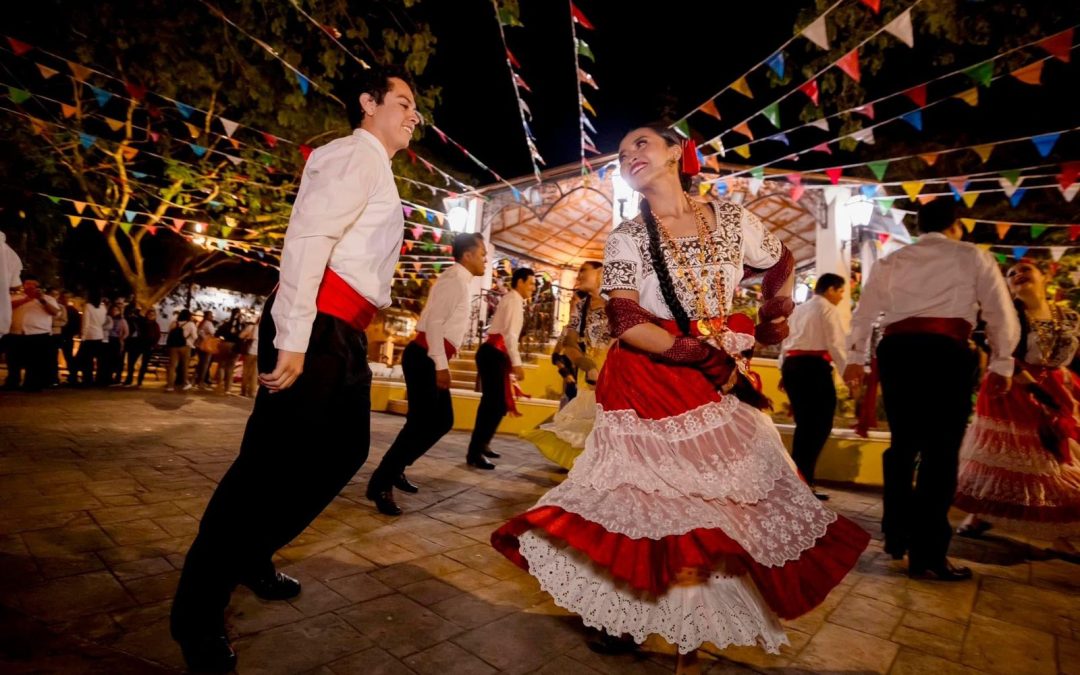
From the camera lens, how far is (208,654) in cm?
151

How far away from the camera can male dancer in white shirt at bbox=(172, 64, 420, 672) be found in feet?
4.98

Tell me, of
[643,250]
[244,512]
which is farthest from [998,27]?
[244,512]

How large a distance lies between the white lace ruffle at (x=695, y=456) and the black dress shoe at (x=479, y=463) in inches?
131

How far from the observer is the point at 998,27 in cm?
603

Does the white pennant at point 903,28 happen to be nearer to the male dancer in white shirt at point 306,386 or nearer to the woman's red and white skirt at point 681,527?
the woman's red and white skirt at point 681,527

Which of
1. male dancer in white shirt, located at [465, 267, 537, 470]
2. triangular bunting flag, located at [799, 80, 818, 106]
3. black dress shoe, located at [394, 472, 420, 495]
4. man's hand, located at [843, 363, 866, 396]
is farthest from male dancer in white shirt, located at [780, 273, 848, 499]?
black dress shoe, located at [394, 472, 420, 495]

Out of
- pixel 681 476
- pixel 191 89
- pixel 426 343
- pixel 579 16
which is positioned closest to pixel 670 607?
pixel 681 476

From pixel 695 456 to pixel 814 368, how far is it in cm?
348

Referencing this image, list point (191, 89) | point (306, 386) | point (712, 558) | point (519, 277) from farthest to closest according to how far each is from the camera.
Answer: point (191, 89), point (519, 277), point (306, 386), point (712, 558)

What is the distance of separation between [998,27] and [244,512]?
29.1 feet

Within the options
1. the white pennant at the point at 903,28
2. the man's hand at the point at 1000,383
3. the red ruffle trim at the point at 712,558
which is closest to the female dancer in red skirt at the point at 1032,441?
the man's hand at the point at 1000,383

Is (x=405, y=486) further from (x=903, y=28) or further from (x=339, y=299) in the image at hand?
(x=903, y=28)

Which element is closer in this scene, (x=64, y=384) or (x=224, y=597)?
(x=224, y=597)

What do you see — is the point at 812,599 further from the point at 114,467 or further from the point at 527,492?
the point at 114,467
